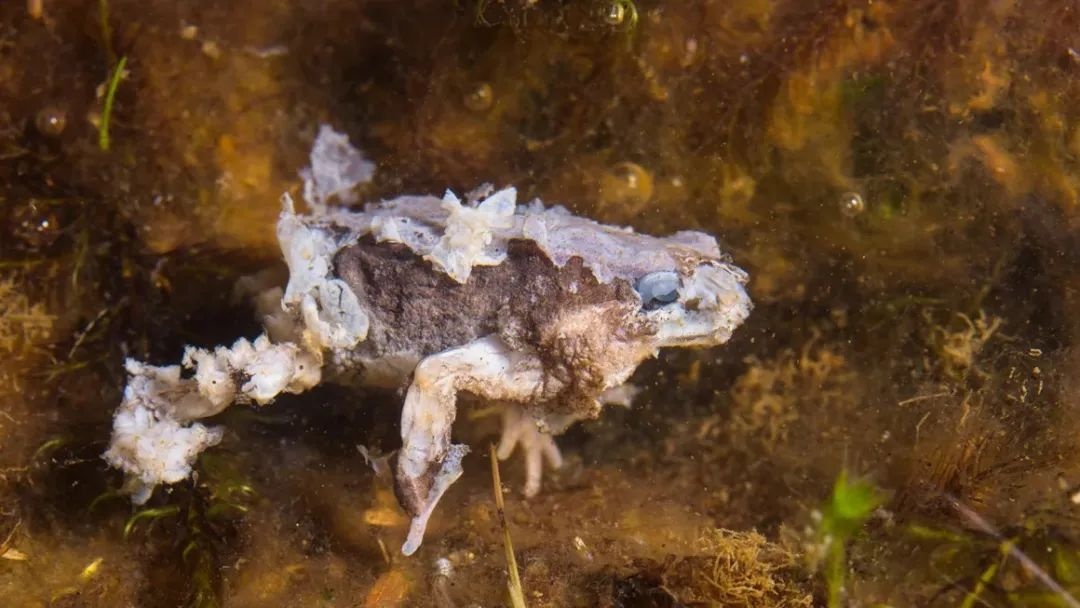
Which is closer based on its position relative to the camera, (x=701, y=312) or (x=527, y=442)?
(x=701, y=312)

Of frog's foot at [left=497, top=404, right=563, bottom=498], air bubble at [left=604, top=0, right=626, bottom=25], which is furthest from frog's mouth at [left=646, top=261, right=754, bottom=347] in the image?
air bubble at [left=604, top=0, right=626, bottom=25]

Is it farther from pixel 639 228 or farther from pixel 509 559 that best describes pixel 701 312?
pixel 509 559

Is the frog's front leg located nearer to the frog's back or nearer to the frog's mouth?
the frog's back

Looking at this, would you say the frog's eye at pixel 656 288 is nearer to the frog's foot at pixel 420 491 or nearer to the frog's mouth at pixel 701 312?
the frog's mouth at pixel 701 312

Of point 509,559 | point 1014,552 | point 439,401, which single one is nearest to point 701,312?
point 439,401

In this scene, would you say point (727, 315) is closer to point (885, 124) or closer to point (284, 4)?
point (885, 124)

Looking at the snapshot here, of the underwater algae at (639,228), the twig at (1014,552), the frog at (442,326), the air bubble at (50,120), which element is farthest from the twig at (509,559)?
the air bubble at (50,120)
